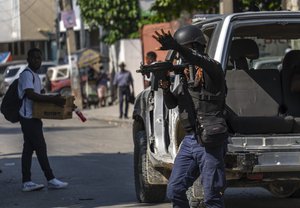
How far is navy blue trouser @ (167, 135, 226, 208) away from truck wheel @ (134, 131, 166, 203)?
8.16 ft

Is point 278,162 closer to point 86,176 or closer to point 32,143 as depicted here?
point 32,143

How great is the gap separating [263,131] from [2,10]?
15.6m

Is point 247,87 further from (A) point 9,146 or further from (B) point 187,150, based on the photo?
(A) point 9,146

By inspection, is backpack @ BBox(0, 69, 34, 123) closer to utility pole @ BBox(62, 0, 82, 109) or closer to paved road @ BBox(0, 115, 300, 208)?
paved road @ BBox(0, 115, 300, 208)

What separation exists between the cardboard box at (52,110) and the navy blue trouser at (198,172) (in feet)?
13.3

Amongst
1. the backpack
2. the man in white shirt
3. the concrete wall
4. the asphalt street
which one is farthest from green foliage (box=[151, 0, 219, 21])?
the backpack

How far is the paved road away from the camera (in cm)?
930

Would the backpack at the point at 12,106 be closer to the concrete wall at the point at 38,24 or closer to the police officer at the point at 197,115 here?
the police officer at the point at 197,115

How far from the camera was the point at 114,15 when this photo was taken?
3144cm

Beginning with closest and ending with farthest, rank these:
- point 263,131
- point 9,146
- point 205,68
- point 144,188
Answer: point 205,68, point 263,131, point 144,188, point 9,146

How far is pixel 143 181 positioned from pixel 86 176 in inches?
107

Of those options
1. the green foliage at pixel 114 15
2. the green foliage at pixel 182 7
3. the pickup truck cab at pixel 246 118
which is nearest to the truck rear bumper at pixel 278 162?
the pickup truck cab at pixel 246 118

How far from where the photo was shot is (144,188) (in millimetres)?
9039

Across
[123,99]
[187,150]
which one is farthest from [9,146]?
[187,150]
